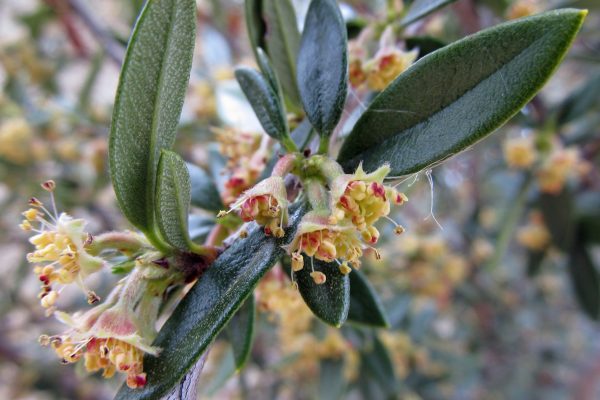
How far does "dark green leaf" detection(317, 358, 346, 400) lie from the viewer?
1209 millimetres

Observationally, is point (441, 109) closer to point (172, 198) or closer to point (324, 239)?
point (324, 239)

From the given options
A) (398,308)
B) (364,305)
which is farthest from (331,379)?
(364,305)

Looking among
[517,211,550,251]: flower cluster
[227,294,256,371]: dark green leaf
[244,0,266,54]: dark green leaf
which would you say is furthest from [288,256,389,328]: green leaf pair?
[517,211,550,251]: flower cluster

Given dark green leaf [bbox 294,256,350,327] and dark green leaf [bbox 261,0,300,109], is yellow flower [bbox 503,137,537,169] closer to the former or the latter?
dark green leaf [bbox 261,0,300,109]

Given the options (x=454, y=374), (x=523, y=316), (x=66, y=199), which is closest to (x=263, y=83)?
(x=66, y=199)

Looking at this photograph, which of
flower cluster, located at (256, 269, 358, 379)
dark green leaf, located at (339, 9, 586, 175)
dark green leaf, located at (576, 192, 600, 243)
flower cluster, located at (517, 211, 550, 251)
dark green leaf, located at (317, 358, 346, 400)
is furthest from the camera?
flower cluster, located at (517, 211, 550, 251)

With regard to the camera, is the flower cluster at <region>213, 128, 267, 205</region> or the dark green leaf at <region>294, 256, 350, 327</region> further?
the flower cluster at <region>213, 128, 267, 205</region>

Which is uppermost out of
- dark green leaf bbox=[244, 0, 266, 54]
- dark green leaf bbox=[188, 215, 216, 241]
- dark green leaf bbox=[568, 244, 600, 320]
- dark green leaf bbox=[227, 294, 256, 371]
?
dark green leaf bbox=[244, 0, 266, 54]

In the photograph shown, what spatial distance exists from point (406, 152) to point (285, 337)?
3.17ft

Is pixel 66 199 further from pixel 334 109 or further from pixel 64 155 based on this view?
pixel 334 109

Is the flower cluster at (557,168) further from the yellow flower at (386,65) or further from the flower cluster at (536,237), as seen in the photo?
the yellow flower at (386,65)

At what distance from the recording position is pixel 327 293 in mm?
526

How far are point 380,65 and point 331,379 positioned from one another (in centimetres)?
83

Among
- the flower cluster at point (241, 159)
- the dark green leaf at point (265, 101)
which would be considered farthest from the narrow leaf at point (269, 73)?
the flower cluster at point (241, 159)
